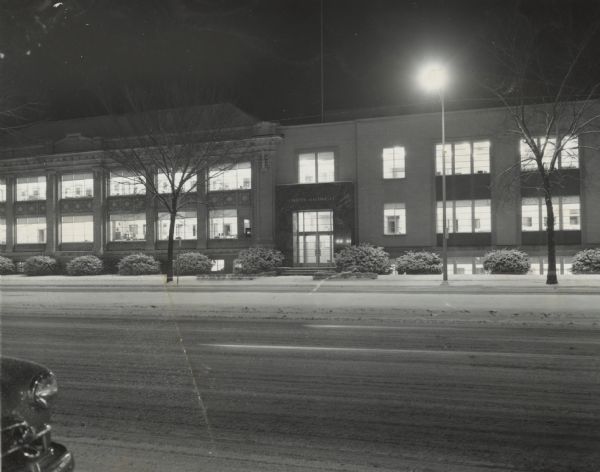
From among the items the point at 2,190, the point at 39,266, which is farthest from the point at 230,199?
the point at 2,190

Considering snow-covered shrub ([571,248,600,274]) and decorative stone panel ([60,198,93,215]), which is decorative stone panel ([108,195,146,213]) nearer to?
decorative stone panel ([60,198,93,215])

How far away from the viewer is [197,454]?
13.6ft

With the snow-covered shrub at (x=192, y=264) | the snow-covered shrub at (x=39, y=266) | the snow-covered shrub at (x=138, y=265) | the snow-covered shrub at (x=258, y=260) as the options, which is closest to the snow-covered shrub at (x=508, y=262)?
the snow-covered shrub at (x=258, y=260)

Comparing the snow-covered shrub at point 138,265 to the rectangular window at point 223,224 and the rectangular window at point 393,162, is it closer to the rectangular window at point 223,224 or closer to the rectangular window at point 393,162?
the rectangular window at point 223,224

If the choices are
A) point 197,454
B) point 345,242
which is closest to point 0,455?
point 197,454

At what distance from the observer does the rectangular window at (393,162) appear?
32.1 m

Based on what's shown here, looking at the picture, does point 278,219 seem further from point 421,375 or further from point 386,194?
point 421,375

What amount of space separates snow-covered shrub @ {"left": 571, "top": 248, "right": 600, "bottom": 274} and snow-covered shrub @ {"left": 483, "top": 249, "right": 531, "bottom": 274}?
2.48 m

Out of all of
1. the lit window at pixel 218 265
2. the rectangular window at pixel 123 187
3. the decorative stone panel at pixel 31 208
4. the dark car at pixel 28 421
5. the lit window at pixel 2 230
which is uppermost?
the rectangular window at pixel 123 187

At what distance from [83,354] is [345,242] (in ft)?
81.5

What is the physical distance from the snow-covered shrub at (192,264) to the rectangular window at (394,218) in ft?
40.9

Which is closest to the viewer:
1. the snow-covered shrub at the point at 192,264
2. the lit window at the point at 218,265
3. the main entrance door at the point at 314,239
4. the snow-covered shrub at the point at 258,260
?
the snow-covered shrub at the point at 258,260

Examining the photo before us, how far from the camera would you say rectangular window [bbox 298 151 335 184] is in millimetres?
33634

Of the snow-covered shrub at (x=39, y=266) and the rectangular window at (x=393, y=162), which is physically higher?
the rectangular window at (x=393, y=162)
